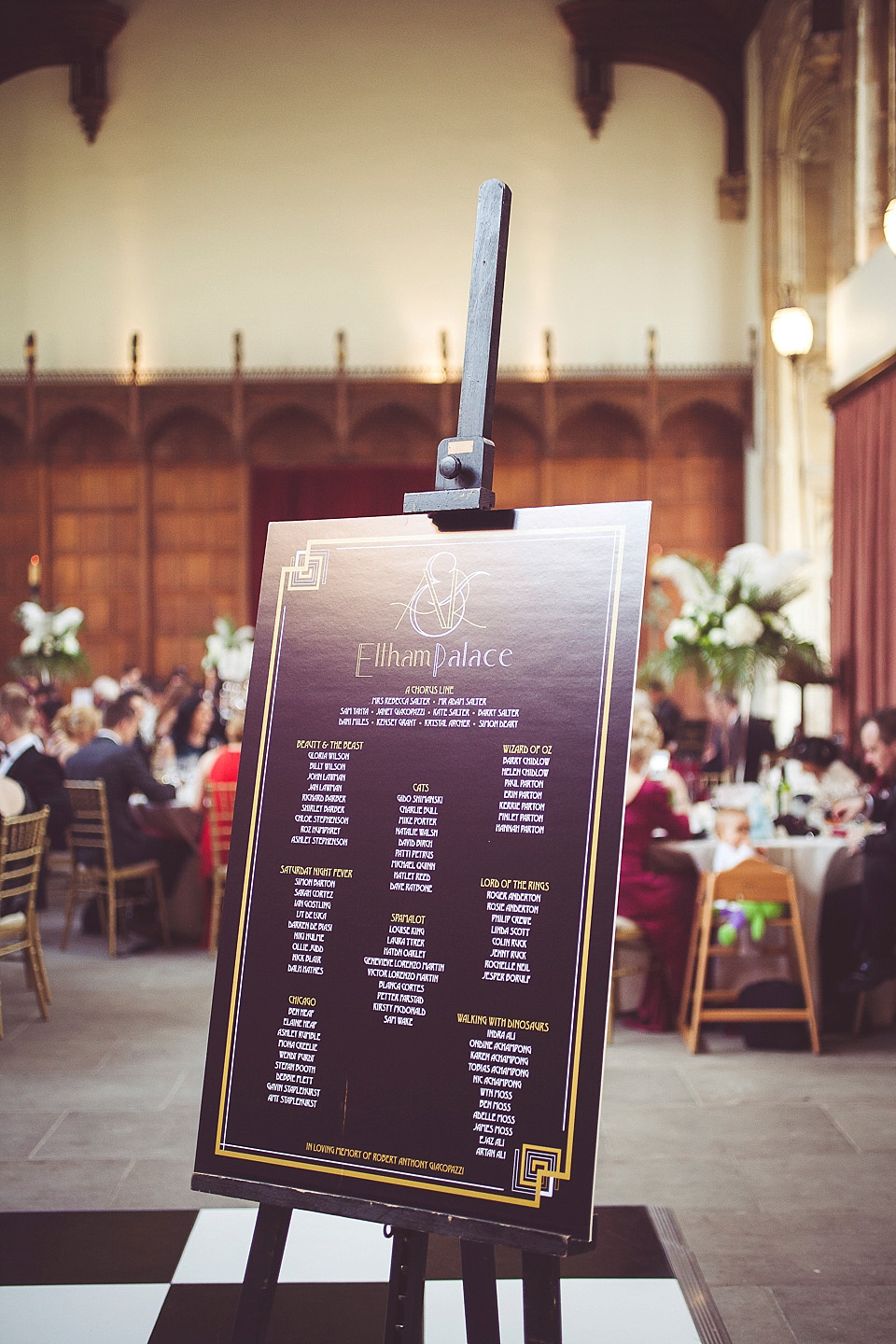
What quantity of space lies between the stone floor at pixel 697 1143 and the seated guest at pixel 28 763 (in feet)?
3.32

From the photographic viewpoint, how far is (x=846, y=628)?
29.7 feet

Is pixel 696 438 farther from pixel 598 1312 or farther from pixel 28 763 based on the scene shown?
pixel 598 1312

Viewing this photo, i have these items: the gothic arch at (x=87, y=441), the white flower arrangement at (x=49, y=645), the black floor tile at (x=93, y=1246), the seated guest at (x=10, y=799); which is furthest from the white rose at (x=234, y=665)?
the black floor tile at (x=93, y=1246)

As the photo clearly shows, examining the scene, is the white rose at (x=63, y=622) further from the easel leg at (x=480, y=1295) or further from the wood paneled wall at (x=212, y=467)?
the easel leg at (x=480, y=1295)

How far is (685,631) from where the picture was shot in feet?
20.5

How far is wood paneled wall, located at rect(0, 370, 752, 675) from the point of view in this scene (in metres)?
12.5

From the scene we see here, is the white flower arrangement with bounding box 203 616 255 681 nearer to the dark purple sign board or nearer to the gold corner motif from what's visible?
the gold corner motif

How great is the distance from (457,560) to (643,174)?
495 inches

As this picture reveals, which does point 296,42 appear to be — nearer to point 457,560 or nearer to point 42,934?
point 42,934

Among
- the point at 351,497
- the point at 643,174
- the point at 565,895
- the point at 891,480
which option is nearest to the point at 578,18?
the point at 643,174

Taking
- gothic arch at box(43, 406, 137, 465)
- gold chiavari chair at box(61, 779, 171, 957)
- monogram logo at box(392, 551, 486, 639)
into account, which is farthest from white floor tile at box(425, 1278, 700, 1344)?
gothic arch at box(43, 406, 137, 465)

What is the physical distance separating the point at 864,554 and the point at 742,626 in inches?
124

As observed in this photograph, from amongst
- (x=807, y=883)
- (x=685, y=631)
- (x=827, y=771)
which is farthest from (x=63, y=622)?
(x=807, y=883)

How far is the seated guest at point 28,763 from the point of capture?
5844 mm
